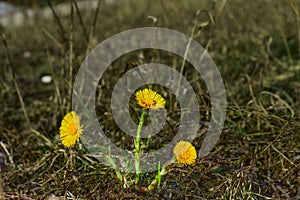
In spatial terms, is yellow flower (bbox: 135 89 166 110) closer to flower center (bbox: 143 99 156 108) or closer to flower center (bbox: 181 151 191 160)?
flower center (bbox: 143 99 156 108)

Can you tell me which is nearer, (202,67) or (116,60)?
(202,67)

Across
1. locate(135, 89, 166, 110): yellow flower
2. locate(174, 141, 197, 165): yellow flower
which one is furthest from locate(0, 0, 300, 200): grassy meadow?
locate(135, 89, 166, 110): yellow flower

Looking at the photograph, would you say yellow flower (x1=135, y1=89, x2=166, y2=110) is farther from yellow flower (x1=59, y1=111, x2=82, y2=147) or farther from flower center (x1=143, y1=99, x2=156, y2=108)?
yellow flower (x1=59, y1=111, x2=82, y2=147)

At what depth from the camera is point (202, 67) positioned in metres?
2.18

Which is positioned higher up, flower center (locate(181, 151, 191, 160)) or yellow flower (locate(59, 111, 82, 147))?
yellow flower (locate(59, 111, 82, 147))

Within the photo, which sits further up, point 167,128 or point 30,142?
point 167,128

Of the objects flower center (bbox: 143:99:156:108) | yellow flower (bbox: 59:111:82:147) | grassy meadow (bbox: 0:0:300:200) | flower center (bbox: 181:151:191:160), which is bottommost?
grassy meadow (bbox: 0:0:300:200)

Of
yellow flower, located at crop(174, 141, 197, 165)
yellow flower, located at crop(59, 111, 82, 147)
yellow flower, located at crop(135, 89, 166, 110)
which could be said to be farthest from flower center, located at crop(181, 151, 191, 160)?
yellow flower, located at crop(59, 111, 82, 147)

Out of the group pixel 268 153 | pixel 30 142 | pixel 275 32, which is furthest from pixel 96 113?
pixel 275 32

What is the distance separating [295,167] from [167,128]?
1.24 feet

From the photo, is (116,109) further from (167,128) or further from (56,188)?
(56,188)

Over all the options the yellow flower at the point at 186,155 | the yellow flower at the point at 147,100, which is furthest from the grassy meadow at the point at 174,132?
the yellow flower at the point at 147,100

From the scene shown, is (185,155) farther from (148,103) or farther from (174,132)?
(174,132)

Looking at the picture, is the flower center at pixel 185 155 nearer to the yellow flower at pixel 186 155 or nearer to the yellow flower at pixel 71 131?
the yellow flower at pixel 186 155
